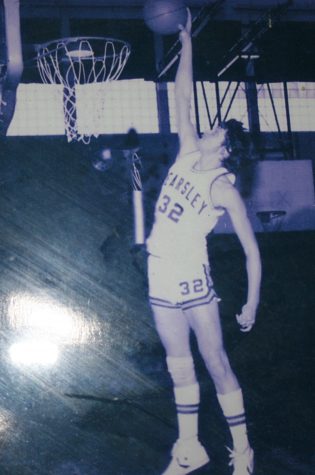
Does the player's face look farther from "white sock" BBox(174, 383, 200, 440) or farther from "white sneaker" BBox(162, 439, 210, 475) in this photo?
"white sneaker" BBox(162, 439, 210, 475)

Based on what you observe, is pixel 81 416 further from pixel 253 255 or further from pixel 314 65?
pixel 314 65

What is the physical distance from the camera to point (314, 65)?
7.58 m

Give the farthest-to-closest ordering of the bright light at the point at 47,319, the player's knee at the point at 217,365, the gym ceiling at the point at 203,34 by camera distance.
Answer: the gym ceiling at the point at 203,34 → the bright light at the point at 47,319 → the player's knee at the point at 217,365

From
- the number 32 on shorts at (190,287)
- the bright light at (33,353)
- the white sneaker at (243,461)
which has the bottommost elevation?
the white sneaker at (243,461)

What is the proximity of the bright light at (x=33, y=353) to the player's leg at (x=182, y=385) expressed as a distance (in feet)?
3.41

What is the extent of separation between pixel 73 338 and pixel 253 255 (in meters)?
1.72

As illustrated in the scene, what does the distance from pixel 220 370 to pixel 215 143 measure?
66.1 inches

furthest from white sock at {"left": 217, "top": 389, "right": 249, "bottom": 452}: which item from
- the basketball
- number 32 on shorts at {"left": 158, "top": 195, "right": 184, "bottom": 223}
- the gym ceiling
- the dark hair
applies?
the gym ceiling

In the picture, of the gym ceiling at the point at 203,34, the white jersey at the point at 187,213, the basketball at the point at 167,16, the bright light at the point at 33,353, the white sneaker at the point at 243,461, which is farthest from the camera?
the gym ceiling at the point at 203,34

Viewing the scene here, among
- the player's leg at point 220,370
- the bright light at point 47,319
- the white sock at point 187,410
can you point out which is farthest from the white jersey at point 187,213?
the bright light at point 47,319

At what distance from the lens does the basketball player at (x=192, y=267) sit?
4.11 meters

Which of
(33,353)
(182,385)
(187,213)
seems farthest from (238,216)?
(33,353)

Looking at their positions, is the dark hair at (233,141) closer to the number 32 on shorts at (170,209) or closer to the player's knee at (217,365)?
the number 32 on shorts at (170,209)

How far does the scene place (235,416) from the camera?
13.4ft
